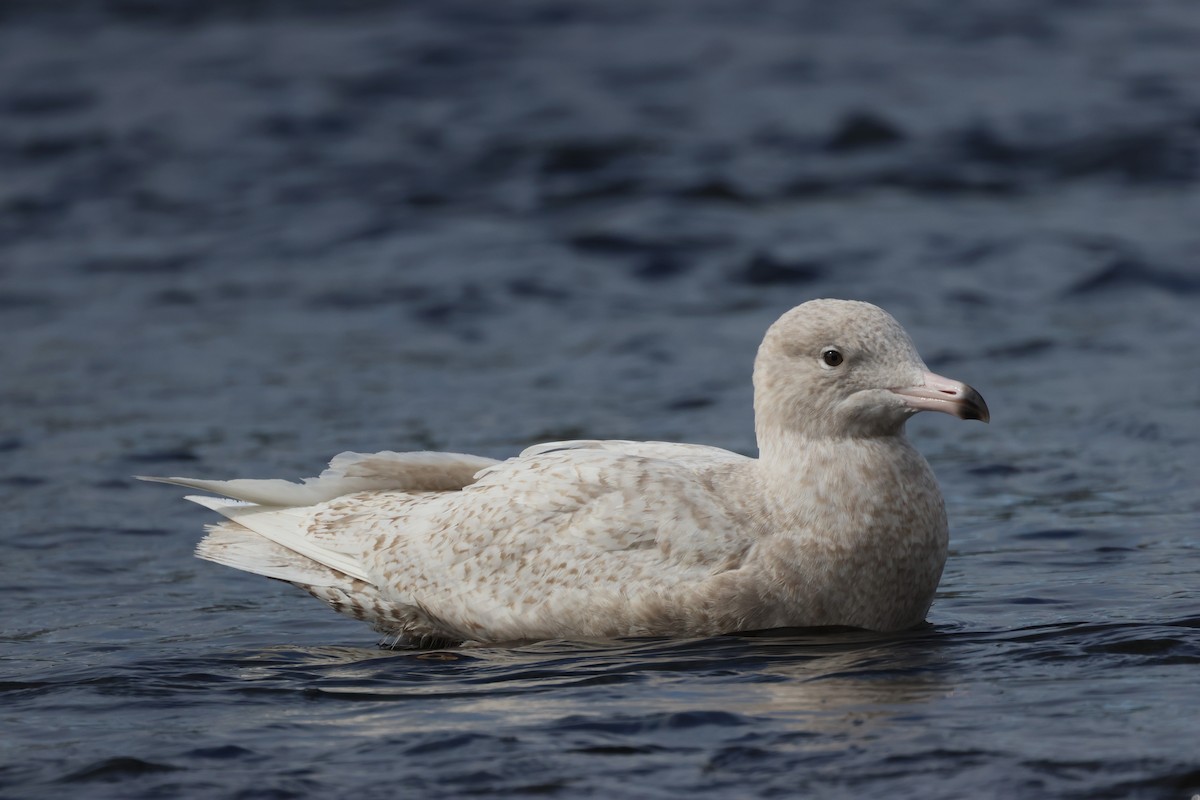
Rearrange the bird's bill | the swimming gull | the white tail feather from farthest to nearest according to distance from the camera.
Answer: the white tail feather
the swimming gull
the bird's bill

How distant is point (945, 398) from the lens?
6.43 metres

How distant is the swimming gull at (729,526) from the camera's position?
6.55 meters

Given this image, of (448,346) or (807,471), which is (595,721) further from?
(448,346)

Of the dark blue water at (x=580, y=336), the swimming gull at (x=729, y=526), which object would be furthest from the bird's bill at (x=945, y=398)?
the dark blue water at (x=580, y=336)

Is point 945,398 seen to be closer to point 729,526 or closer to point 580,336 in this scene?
point 729,526

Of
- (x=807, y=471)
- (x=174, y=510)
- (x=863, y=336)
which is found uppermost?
(x=863, y=336)

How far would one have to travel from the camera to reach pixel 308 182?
690 inches

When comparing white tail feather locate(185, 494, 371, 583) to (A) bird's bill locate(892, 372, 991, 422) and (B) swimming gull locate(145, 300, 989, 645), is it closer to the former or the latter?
(B) swimming gull locate(145, 300, 989, 645)

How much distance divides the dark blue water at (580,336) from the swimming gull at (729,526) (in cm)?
20

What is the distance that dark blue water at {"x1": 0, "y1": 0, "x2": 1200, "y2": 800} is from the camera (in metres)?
5.74

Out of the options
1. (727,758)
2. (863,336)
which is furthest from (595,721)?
(863,336)

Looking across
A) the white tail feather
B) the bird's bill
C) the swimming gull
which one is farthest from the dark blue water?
the bird's bill

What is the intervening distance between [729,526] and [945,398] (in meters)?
0.92

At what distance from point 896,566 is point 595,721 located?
145 cm
